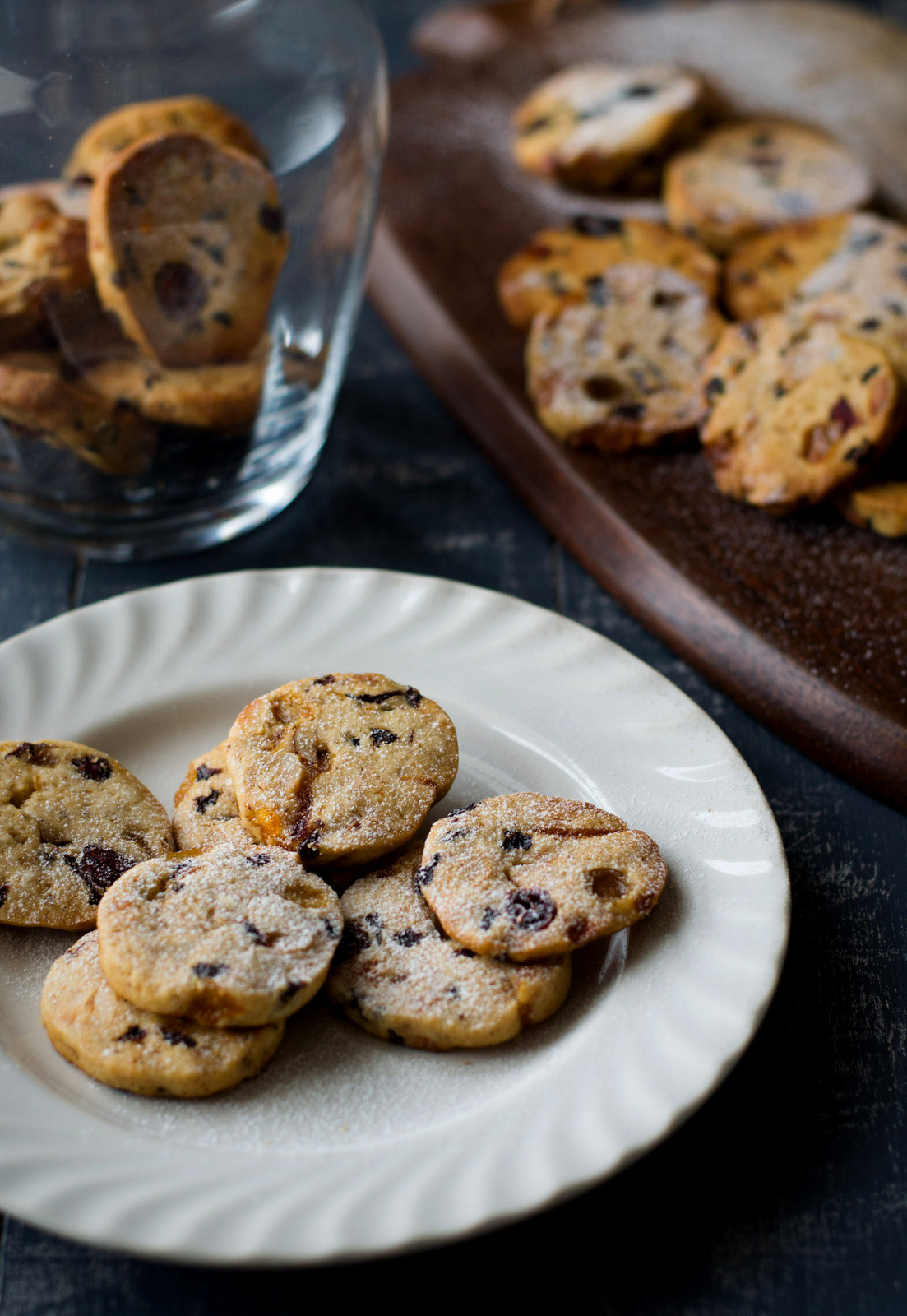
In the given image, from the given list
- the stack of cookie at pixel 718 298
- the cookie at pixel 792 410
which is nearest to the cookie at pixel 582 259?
the stack of cookie at pixel 718 298

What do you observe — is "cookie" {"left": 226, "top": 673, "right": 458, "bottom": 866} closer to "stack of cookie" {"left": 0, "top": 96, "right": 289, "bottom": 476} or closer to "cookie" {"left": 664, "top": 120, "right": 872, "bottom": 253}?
"stack of cookie" {"left": 0, "top": 96, "right": 289, "bottom": 476}

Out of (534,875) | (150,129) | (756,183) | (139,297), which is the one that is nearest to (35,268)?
(139,297)

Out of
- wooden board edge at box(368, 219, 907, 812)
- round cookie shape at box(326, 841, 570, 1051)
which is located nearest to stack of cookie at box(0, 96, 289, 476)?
wooden board edge at box(368, 219, 907, 812)

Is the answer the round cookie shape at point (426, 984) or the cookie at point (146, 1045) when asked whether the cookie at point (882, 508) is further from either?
the cookie at point (146, 1045)

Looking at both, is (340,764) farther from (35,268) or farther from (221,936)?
(35,268)

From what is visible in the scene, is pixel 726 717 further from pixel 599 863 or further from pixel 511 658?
pixel 599 863

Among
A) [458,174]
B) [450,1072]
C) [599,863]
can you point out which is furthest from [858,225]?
[450,1072]
